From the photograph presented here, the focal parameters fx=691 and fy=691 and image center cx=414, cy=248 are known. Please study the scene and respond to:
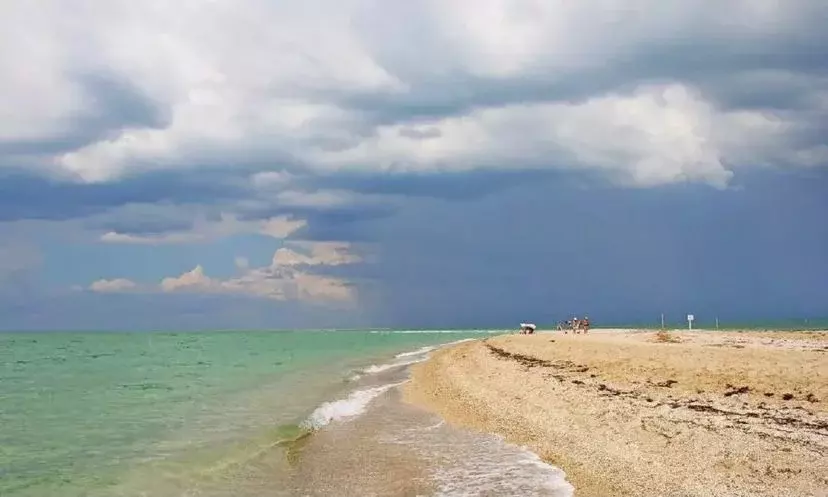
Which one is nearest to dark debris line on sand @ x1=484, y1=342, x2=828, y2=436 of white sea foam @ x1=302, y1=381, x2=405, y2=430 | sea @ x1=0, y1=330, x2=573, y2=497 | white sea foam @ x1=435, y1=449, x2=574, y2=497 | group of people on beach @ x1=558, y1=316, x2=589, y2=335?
sea @ x1=0, y1=330, x2=573, y2=497

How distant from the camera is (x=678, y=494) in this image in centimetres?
1191

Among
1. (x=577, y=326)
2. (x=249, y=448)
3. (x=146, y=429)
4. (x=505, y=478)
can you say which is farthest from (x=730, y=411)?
(x=577, y=326)

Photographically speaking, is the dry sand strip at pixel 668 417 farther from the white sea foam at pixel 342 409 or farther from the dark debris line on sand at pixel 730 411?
the white sea foam at pixel 342 409

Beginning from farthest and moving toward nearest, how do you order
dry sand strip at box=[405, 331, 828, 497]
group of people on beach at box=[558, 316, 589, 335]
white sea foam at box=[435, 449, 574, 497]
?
group of people on beach at box=[558, 316, 589, 335], white sea foam at box=[435, 449, 574, 497], dry sand strip at box=[405, 331, 828, 497]

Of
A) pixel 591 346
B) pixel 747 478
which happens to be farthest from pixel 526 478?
pixel 591 346

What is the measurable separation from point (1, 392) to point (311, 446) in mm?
25364

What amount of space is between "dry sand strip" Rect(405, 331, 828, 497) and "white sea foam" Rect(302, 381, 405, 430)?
2.06 metres

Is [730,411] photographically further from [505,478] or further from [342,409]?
[342,409]

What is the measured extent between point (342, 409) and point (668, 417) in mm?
13045

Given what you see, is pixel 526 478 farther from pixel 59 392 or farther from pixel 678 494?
pixel 59 392

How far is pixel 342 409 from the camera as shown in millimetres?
26516

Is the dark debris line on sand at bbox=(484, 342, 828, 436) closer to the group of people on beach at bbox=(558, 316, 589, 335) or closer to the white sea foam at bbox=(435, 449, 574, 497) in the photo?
the white sea foam at bbox=(435, 449, 574, 497)

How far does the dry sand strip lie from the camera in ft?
41.4

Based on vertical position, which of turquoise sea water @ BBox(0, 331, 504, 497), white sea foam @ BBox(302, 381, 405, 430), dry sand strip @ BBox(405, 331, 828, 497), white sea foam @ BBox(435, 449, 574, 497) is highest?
dry sand strip @ BBox(405, 331, 828, 497)
